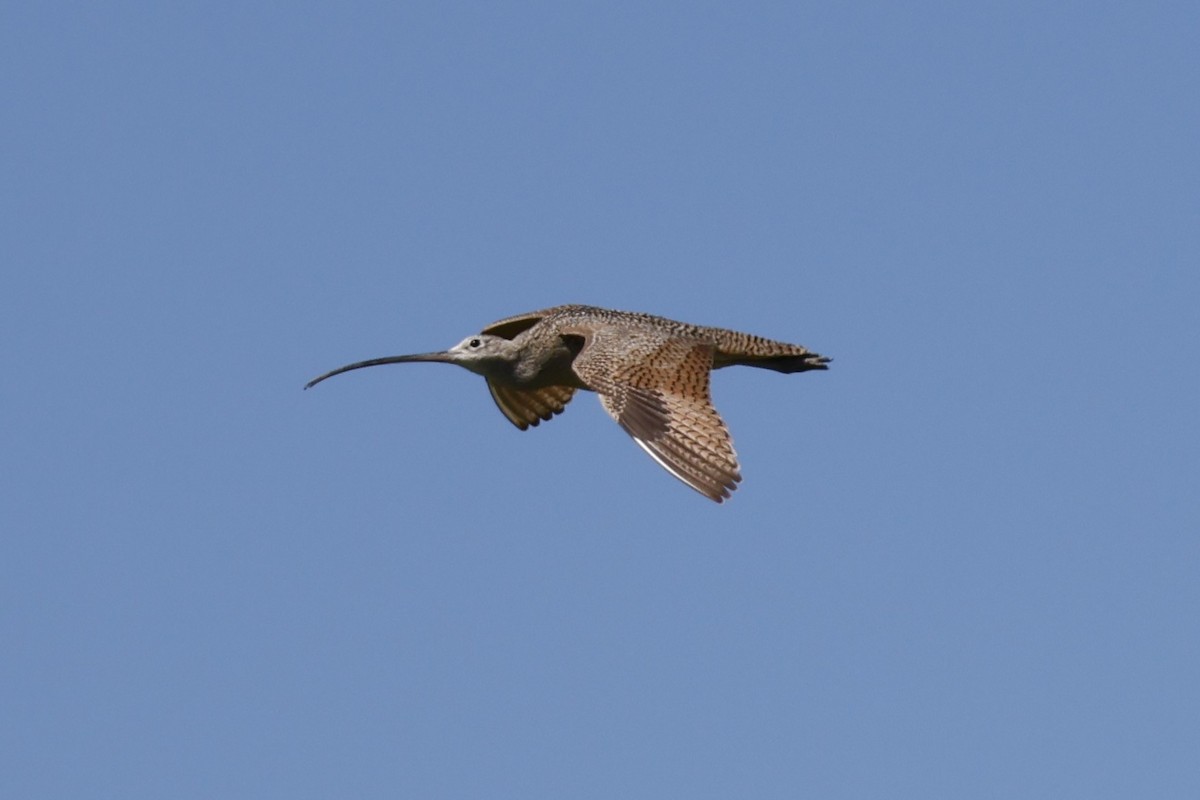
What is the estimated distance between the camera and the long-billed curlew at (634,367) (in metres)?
23.1

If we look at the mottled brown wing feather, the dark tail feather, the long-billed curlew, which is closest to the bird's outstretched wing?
the long-billed curlew

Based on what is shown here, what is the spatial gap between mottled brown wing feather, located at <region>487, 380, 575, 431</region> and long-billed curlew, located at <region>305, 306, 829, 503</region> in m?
0.01

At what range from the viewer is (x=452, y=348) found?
29.5 meters

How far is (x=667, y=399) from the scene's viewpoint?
24.2 meters

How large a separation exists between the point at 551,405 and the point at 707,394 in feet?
25.9

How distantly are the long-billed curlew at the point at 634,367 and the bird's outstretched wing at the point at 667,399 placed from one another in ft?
0.03

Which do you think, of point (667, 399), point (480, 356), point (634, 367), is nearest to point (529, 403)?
point (480, 356)

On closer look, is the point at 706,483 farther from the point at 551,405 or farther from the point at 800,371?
the point at 551,405

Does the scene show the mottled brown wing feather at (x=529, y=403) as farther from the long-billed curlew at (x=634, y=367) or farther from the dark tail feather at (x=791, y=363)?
the dark tail feather at (x=791, y=363)

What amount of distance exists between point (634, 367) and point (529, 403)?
22.9 feet

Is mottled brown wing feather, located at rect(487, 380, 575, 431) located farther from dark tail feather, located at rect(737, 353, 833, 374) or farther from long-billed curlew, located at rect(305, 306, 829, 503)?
dark tail feather, located at rect(737, 353, 833, 374)

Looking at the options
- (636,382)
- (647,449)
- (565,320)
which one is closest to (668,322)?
(565,320)

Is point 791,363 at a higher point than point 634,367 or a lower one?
higher

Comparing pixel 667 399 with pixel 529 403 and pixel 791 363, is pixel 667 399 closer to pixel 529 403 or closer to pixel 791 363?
pixel 791 363
